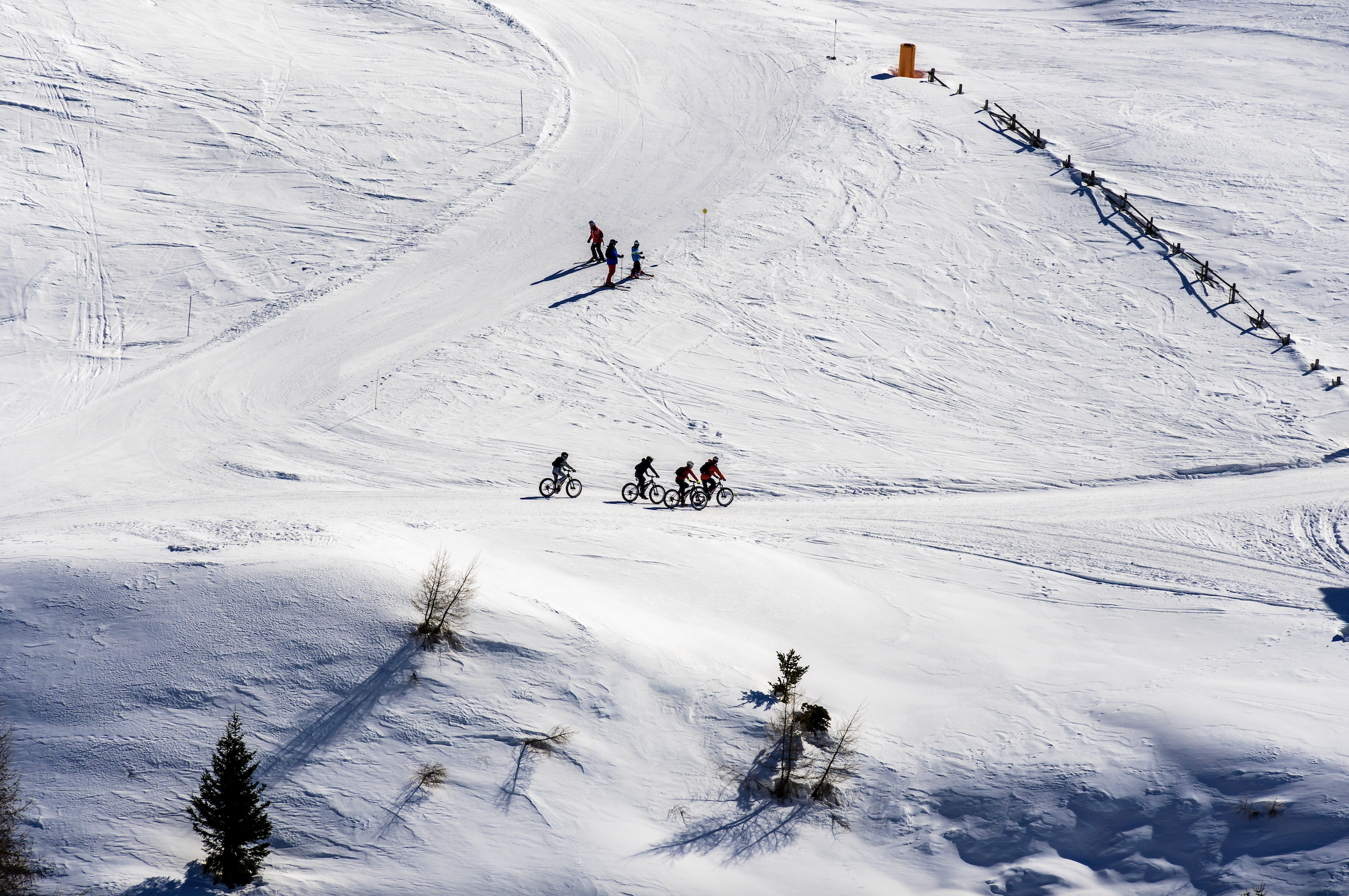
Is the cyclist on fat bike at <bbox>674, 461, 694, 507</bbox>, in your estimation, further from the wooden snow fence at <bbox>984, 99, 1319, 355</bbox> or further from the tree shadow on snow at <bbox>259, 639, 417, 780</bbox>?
the wooden snow fence at <bbox>984, 99, 1319, 355</bbox>

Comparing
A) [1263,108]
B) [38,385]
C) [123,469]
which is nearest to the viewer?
[123,469]

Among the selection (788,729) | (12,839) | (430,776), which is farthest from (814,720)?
(12,839)

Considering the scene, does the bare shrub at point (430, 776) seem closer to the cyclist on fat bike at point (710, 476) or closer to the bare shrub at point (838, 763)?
the bare shrub at point (838, 763)

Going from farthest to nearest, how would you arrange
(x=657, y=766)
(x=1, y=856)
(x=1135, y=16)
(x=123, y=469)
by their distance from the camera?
(x=1135, y=16)
(x=123, y=469)
(x=657, y=766)
(x=1, y=856)

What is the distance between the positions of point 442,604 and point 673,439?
32.9 ft

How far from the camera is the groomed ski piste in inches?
566

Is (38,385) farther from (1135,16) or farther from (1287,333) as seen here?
(1135,16)

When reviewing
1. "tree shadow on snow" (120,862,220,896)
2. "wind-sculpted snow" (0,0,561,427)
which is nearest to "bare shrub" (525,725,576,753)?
"tree shadow on snow" (120,862,220,896)

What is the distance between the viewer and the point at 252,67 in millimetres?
38375

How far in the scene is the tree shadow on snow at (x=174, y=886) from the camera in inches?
498

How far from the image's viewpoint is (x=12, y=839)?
1290 centimetres

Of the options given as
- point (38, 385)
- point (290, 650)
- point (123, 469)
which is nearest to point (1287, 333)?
point (290, 650)

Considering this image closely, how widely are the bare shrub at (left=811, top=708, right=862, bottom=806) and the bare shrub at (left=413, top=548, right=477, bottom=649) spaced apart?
5922 millimetres

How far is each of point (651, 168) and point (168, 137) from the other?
1656cm
